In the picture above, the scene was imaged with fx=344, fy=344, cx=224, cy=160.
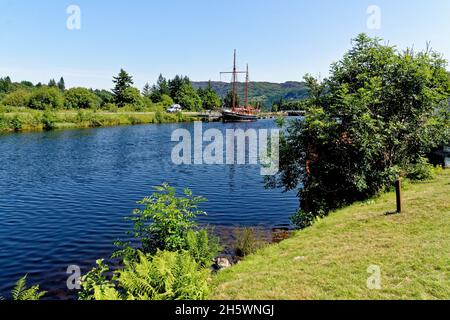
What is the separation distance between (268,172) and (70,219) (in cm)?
1236

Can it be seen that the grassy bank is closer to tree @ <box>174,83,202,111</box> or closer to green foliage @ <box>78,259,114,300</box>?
tree @ <box>174,83,202,111</box>

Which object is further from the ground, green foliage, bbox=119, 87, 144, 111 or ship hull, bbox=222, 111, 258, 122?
green foliage, bbox=119, 87, 144, 111

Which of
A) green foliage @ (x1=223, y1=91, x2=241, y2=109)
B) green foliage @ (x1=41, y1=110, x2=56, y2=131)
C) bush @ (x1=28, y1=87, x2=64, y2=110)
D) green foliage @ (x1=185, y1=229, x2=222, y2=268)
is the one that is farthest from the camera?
green foliage @ (x1=223, y1=91, x2=241, y2=109)

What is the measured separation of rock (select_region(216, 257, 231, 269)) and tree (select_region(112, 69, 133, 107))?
11912cm

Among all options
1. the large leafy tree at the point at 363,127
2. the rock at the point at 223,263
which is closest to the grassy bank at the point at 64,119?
the large leafy tree at the point at 363,127

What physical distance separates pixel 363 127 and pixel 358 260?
8960mm

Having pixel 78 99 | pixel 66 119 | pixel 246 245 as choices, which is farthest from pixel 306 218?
pixel 78 99

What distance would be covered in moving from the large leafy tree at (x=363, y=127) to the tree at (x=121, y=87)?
114 m

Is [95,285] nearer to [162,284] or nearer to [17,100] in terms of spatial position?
[162,284]

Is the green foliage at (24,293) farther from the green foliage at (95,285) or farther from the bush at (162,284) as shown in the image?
the bush at (162,284)

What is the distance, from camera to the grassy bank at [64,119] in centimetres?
7114

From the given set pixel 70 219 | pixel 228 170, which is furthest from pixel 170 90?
pixel 70 219

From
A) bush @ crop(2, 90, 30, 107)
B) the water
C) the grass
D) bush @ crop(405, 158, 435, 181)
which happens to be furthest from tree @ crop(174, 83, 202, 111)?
the grass

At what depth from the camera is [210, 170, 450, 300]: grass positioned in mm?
8617
